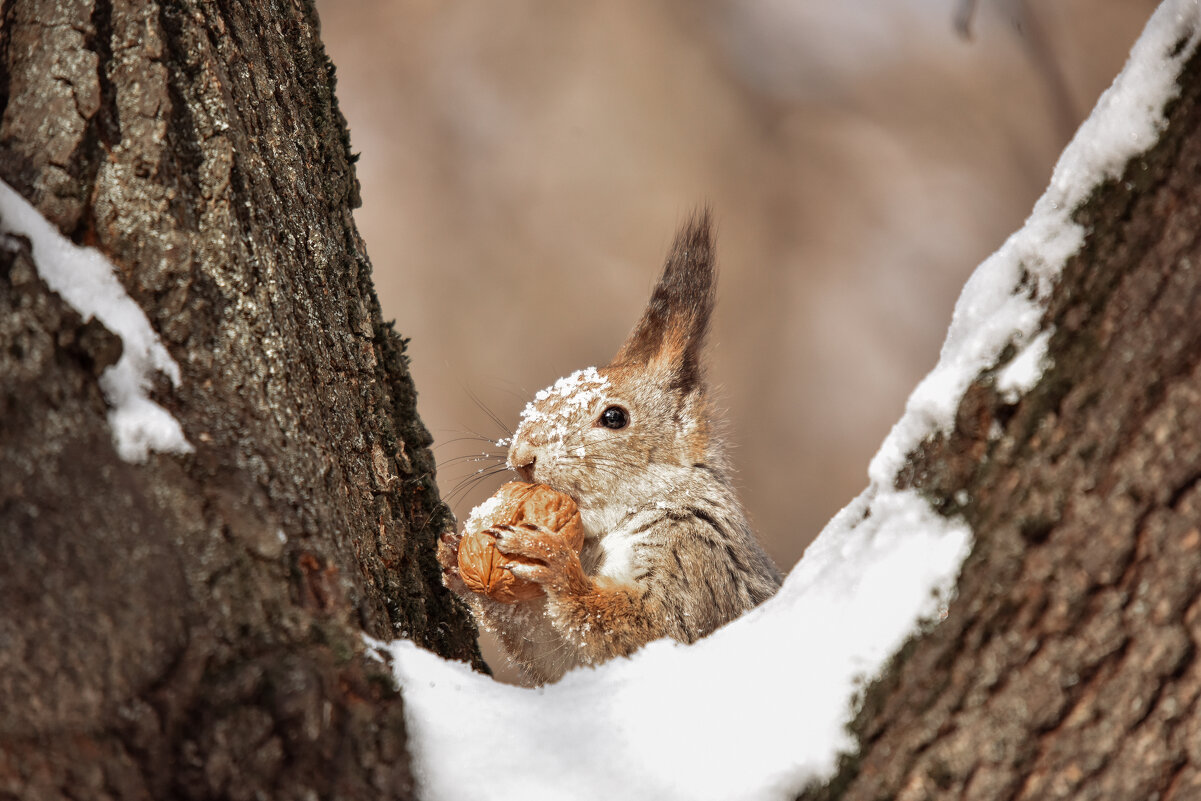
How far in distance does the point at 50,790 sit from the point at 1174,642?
85 centimetres

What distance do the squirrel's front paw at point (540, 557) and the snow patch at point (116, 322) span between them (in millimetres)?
899

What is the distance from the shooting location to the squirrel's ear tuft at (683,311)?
227cm

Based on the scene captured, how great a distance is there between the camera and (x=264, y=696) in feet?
2.69

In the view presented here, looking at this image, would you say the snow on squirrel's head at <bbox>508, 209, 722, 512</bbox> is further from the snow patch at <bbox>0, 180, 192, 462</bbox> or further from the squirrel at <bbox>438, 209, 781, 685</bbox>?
the snow patch at <bbox>0, 180, 192, 462</bbox>

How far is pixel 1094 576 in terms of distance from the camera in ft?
2.61

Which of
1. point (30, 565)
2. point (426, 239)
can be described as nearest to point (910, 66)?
point (426, 239)

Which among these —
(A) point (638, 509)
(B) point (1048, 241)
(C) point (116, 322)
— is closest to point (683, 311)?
(A) point (638, 509)

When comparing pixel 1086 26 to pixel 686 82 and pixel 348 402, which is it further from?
pixel 348 402

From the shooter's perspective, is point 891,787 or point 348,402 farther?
point 348,402

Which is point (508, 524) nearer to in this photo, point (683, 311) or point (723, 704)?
point (683, 311)

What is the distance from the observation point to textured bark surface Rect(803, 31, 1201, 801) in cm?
79

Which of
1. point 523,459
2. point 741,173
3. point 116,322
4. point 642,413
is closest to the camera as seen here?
point 116,322

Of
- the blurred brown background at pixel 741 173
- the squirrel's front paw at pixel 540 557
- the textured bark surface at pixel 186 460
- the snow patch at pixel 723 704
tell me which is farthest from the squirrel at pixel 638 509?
the blurred brown background at pixel 741 173

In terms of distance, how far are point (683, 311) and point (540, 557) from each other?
0.78 m
